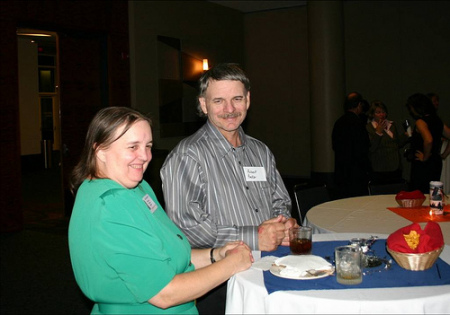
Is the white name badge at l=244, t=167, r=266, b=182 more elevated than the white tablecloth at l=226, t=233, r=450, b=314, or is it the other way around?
the white name badge at l=244, t=167, r=266, b=182

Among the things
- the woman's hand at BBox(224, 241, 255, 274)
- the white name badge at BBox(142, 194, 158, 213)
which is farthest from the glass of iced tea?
the white name badge at BBox(142, 194, 158, 213)

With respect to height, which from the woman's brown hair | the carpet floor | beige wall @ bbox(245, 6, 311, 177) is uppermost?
beige wall @ bbox(245, 6, 311, 177)

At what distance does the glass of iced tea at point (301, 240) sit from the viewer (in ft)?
6.52

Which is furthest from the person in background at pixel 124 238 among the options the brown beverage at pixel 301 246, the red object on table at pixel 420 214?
the red object on table at pixel 420 214

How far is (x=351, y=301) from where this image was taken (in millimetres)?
1533

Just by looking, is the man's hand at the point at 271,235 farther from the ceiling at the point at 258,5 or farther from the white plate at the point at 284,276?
the ceiling at the point at 258,5

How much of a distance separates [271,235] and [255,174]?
1.37 feet

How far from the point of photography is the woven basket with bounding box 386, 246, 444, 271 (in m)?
1.77

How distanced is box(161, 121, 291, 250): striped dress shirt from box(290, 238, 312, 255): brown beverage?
0.64ft

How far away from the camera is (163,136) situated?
8328 mm

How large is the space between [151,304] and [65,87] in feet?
18.8

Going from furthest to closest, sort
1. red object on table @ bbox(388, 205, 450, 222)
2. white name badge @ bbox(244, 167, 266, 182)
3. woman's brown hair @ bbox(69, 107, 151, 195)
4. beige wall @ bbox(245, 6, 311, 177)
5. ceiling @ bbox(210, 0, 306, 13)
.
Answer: beige wall @ bbox(245, 6, 311, 177) < ceiling @ bbox(210, 0, 306, 13) < red object on table @ bbox(388, 205, 450, 222) < white name badge @ bbox(244, 167, 266, 182) < woman's brown hair @ bbox(69, 107, 151, 195)

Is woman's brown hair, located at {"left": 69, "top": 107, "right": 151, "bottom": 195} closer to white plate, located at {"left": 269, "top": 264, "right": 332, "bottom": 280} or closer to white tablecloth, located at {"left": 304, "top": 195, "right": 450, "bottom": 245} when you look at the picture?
white plate, located at {"left": 269, "top": 264, "right": 332, "bottom": 280}

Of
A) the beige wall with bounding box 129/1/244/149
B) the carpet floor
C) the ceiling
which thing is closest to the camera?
the carpet floor
